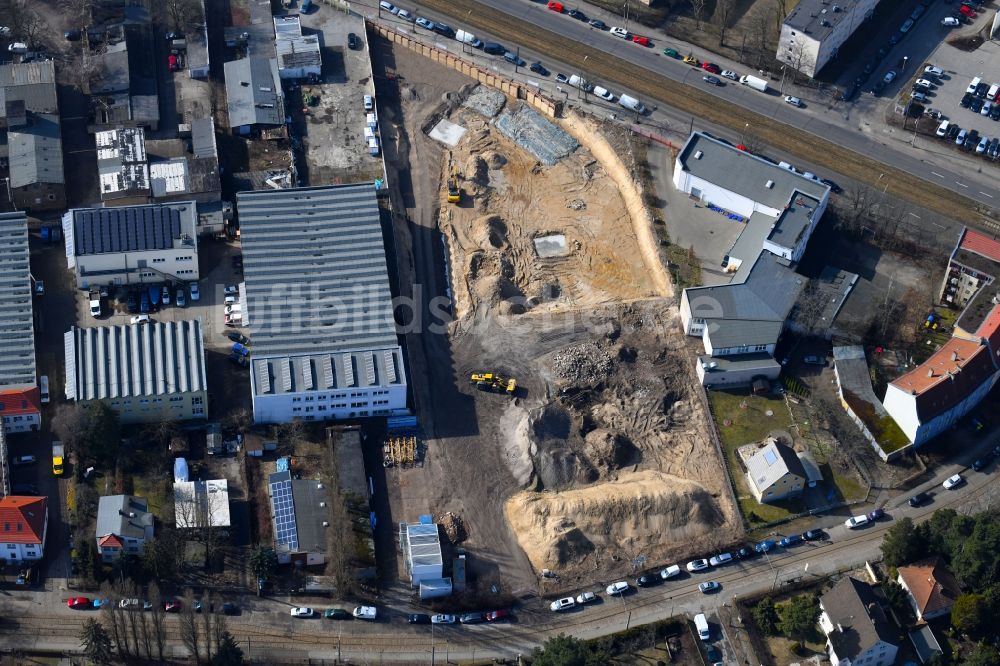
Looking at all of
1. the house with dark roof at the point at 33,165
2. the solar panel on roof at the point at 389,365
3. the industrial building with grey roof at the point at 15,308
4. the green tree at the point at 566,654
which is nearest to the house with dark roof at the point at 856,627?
the green tree at the point at 566,654

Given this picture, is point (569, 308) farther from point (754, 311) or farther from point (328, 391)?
point (328, 391)

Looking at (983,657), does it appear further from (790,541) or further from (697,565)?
(697,565)

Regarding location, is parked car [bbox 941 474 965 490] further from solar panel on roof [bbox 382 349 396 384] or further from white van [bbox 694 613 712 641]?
solar panel on roof [bbox 382 349 396 384]

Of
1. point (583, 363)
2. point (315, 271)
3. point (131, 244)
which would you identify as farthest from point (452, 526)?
point (131, 244)

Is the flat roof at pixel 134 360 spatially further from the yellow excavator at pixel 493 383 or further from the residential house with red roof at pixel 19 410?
the yellow excavator at pixel 493 383

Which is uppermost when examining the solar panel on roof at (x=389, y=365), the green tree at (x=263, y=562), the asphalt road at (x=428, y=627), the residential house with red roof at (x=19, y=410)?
the solar panel on roof at (x=389, y=365)

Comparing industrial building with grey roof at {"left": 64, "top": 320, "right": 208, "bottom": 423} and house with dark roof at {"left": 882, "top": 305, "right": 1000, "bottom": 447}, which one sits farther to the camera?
house with dark roof at {"left": 882, "top": 305, "right": 1000, "bottom": 447}

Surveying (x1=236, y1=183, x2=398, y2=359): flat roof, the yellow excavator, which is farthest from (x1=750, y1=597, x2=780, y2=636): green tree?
(x1=236, y1=183, x2=398, y2=359): flat roof
